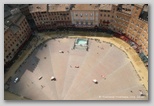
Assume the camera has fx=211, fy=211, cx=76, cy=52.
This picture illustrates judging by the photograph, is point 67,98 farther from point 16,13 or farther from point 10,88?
point 16,13

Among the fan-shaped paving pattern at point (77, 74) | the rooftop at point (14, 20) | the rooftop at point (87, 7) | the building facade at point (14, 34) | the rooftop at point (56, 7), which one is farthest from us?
the rooftop at point (56, 7)

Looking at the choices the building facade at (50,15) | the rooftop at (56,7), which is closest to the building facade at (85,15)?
the building facade at (50,15)

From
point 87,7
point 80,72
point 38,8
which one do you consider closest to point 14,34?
point 38,8

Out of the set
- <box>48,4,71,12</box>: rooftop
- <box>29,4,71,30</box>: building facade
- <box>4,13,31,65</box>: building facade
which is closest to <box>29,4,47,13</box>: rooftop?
<box>29,4,71,30</box>: building facade

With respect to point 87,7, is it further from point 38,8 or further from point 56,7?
point 38,8

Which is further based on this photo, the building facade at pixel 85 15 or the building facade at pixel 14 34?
the building facade at pixel 85 15

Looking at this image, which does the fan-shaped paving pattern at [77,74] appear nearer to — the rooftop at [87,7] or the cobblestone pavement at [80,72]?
the cobblestone pavement at [80,72]

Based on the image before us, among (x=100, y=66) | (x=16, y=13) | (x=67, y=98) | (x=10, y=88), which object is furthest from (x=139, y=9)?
(x=10, y=88)

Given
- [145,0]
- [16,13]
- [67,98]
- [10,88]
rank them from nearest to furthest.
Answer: [145,0]
[67,98]
[10,88]
[16,13]

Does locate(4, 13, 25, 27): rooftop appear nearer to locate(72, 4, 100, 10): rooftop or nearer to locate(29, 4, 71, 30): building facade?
locate(29, 4, 71, 30): building facade
